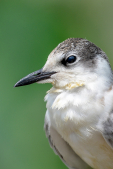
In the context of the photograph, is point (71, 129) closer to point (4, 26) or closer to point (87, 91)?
point (87, 91)

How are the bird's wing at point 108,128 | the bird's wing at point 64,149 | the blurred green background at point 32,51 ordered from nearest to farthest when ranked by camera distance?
1. the bird's wing at point 108,128
2. the bird's wing at point 64,149
3. the blurred green background at point 32,51

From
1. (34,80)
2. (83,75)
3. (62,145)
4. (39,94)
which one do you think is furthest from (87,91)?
(39,94)

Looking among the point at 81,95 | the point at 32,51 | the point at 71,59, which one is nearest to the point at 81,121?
the point at 81,95

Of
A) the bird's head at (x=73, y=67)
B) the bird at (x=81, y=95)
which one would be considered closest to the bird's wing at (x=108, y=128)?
the bird at (x=81, y=95)

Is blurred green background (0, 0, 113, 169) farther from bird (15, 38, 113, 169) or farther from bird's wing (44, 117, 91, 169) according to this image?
bird (15, 38, 113, 169)

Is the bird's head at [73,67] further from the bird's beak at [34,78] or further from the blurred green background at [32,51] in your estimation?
the blurred green background at [32,51]

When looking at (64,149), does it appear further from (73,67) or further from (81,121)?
(73,67)
